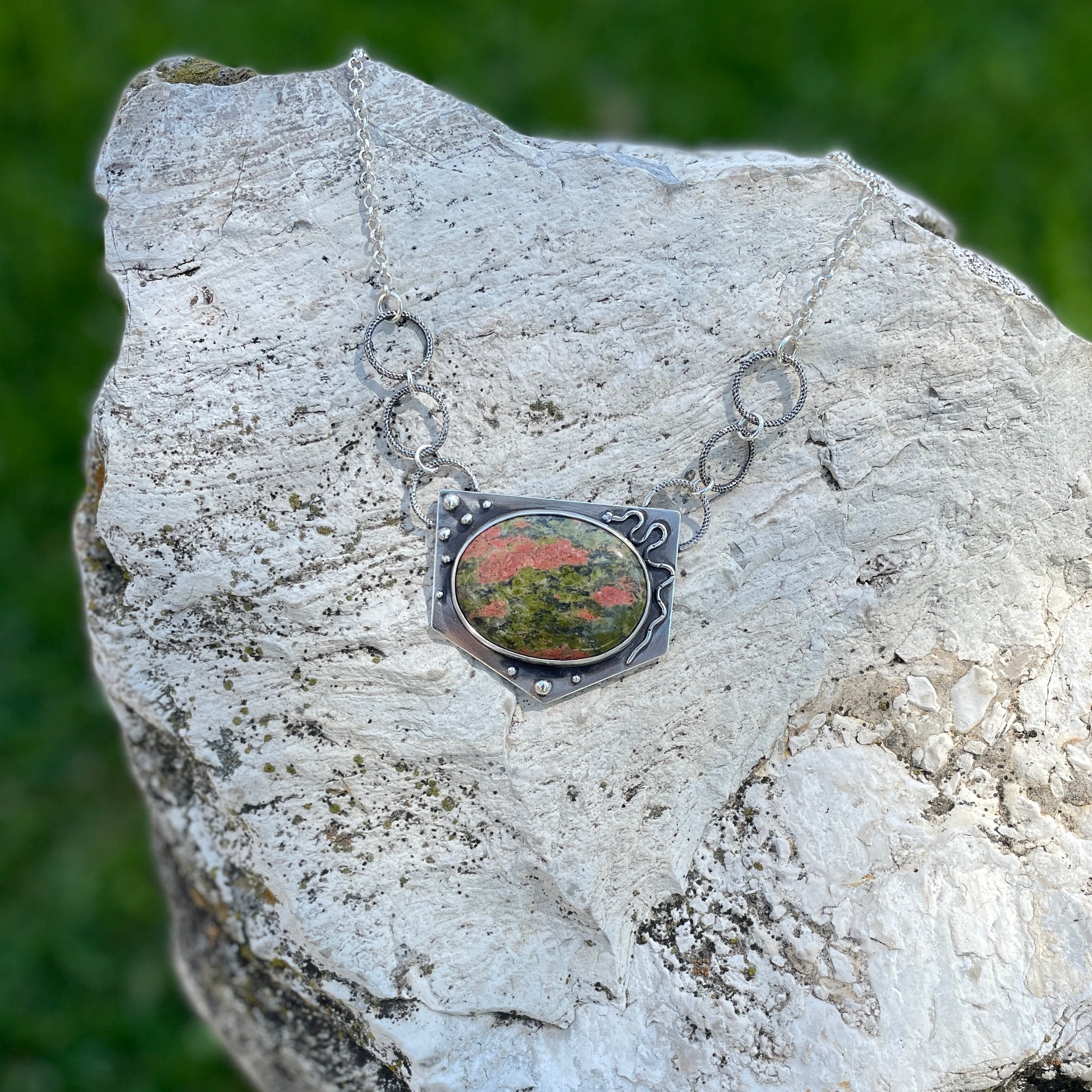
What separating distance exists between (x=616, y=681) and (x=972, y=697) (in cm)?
66

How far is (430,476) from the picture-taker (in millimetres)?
1932

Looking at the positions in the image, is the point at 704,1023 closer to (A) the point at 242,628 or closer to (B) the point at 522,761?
(B) the point at 522,761

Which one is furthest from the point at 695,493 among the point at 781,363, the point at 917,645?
the point at 917,645

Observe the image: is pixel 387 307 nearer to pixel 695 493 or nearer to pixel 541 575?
pixel 541 575

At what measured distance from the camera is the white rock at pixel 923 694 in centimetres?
185

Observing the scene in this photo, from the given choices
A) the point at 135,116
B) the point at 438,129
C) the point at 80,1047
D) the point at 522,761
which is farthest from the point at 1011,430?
the point at 80,1047

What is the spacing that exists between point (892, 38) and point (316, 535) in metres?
3.37

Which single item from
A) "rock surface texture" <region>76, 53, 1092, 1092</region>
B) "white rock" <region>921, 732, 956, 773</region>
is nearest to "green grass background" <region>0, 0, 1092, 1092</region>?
"rock surface texture" <region>76, 53, 1092, 1092</region>

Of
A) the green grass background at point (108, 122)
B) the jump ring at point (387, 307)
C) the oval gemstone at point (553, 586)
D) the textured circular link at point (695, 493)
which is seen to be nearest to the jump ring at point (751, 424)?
the textured circular link at point (695, 493)

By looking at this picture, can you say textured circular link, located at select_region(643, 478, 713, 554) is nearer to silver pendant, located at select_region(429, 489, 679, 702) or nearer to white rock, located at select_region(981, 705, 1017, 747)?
silver pendant, located at select_region(429, 489, 679, 702)

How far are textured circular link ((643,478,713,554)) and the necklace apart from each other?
0.04 m

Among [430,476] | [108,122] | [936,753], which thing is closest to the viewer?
[936,753]

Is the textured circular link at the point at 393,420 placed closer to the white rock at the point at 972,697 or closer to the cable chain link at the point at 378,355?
the cable chain link at the point at 378,355

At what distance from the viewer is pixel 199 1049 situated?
9.28 feet
